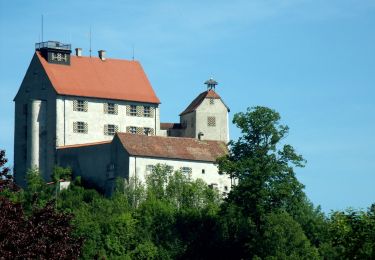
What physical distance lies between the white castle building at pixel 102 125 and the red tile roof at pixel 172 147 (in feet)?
0.25

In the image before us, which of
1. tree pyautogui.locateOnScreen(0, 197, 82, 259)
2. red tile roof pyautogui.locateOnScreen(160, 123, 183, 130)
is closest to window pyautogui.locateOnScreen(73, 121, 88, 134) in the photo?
red tile roof pyautogui.locateOnScreen(160, 123, 183, 130)

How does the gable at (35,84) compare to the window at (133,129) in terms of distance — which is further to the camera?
the window at (133,129)

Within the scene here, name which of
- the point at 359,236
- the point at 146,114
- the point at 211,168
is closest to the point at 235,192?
the point at 211,168

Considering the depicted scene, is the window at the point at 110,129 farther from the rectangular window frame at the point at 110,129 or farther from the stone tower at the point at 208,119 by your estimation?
the stone tower at the point at 208,119

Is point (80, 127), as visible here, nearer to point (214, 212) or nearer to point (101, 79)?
point (101, 79)

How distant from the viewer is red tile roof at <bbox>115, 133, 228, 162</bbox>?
10581 cm

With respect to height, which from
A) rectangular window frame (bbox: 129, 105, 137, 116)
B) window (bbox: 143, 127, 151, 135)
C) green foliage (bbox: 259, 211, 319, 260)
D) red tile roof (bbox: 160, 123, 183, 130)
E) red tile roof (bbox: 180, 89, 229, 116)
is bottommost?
green foliage (bbox: 259, 211, 319, 260)

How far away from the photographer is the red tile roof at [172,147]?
106 metres

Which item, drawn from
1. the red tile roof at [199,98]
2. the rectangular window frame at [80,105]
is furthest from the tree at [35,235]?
the red tile roof at [199,98]

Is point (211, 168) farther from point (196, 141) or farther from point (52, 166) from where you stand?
point (52, 166)

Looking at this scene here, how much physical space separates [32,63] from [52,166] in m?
11.3

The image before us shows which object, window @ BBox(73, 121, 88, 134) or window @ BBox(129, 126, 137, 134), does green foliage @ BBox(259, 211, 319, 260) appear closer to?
window @ BBox(73, 121, 88, 134)

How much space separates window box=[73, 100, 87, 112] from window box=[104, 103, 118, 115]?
1.99 metres

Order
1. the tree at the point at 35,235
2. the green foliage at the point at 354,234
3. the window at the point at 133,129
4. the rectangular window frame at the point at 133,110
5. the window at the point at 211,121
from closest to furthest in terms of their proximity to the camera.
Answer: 1. the tree at the point at 35,235
2. the green foliage at the point at 354,234
3. the window at the point at 133,129
4. the window at the point at 211,121
5. the rectangular window frame at the point at 133,110
